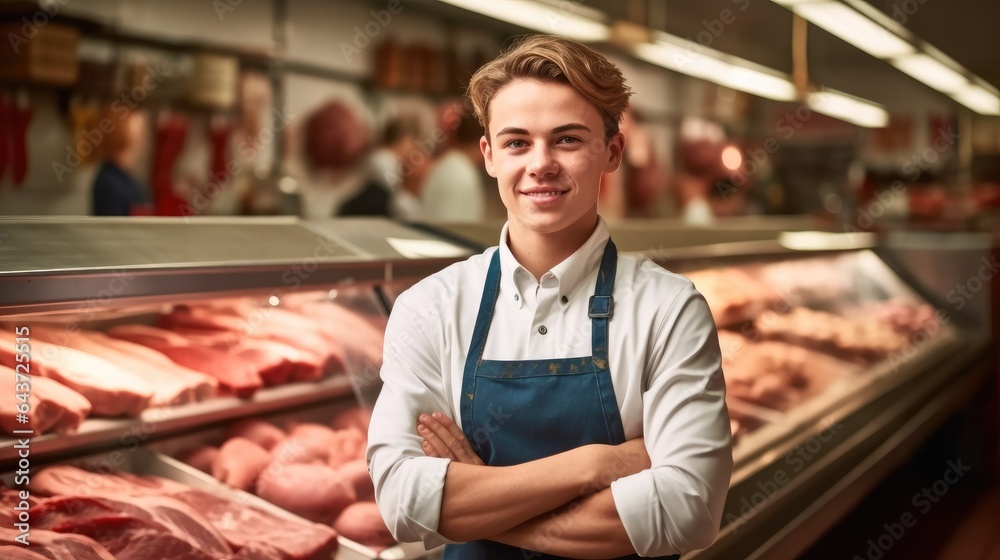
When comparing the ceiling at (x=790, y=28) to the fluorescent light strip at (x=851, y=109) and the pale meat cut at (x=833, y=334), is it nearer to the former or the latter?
the fluorescent light strip at (x=851, y=109)

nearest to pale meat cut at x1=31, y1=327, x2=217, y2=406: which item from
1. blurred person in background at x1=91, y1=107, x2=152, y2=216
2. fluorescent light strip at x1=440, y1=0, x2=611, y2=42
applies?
fluorescent light strip at x1=440, y1=0, x2=611, y2=42

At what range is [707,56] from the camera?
257 inches

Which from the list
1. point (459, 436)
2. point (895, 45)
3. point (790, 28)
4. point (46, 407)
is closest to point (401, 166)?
point (895, 45)

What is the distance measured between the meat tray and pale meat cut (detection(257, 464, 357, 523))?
79 mm

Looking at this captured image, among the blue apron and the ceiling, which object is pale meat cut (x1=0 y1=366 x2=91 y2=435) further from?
the ceiling

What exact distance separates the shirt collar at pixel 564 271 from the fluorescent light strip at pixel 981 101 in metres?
8.22

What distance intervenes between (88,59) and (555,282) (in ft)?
15.1

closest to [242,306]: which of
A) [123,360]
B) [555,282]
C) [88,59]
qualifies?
[123,360]

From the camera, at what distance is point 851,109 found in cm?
852

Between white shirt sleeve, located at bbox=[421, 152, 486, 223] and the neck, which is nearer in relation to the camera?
the neck

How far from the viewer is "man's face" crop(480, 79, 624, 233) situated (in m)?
1.34

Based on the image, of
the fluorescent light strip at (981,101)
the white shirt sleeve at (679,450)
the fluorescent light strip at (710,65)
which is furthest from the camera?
the fluorescent light strip at (981,101)

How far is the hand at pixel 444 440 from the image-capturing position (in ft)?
4.53

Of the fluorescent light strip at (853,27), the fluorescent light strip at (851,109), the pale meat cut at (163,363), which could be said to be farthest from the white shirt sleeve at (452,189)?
the pale meat cut at (163,363)
